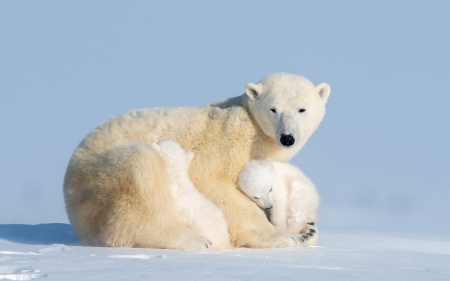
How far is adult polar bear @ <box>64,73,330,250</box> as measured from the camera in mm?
5379

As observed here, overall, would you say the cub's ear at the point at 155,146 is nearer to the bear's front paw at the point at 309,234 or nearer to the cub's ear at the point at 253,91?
the cub's ear at the point at 253,91

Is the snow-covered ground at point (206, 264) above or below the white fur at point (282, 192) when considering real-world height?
below

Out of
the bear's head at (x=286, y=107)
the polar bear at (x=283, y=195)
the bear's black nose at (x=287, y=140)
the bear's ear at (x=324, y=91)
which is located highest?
the bear's ear at (x=324, y=91)

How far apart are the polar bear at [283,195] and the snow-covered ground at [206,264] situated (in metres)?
0.54

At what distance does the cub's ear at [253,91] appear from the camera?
21.5 ft

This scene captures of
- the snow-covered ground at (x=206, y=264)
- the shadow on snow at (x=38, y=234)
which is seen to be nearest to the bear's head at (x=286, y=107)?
the snow-covered ground at (x=206, y=264)

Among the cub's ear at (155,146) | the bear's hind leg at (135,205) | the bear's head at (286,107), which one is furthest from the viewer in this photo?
the bear's head at (286,107)

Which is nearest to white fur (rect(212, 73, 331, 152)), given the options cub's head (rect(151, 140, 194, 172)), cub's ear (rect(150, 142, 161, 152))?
cub's head (rect(151, 140, 194, 172))

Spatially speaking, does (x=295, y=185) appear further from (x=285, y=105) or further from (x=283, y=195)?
(x=285, y=105)

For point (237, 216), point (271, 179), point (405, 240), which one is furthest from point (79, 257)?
point (405, 240)

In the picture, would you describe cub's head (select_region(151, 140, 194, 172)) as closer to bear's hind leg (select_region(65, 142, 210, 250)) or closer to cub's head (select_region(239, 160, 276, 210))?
bear's hind leg (select_region(65, 142, 210, 250))

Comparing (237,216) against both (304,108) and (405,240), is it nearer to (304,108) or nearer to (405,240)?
(304,108)

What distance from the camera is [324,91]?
6.91 m

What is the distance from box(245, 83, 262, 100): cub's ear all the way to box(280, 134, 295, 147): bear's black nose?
61cm
